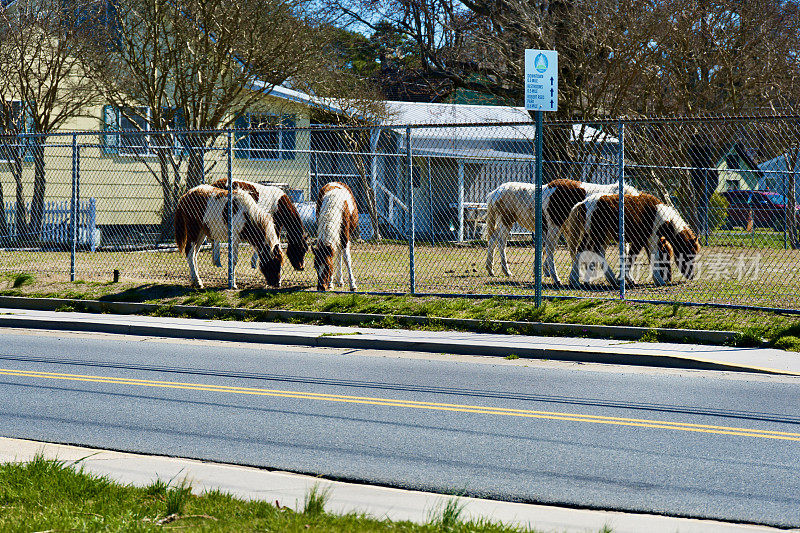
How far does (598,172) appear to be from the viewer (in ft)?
76.6

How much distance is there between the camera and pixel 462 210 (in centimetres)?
2395

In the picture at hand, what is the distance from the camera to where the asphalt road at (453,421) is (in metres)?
5.59

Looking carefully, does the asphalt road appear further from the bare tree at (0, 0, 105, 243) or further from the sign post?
the bare tree at (0, 0, 105, 243)

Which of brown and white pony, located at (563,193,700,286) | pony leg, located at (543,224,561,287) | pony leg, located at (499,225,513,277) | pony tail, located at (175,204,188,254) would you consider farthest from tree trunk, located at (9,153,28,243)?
brown and white pony, located at (563,193,700,286)

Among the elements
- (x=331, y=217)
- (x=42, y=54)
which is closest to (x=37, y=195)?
(x=42, y=54)

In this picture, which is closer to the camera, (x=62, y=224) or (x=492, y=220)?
(x=492, y=220)

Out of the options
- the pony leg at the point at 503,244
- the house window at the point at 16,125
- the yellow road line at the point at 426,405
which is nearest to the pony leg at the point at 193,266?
the pony leg at the point at 503,244

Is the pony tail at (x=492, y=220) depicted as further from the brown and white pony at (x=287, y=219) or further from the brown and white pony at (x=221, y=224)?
the brown and white pony at (x=221, y=224)

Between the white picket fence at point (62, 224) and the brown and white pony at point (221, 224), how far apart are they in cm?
675

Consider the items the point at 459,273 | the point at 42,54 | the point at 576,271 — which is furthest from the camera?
the point at 42,54

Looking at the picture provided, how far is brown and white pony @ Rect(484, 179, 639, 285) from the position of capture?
1520 centimetres

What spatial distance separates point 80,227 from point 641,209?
15.5m

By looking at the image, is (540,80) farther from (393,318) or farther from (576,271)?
(576,271)

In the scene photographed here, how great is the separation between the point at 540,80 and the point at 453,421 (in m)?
6.13
